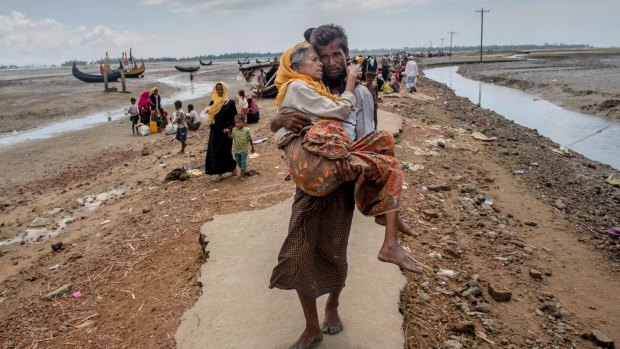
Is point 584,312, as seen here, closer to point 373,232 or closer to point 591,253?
point 591,253

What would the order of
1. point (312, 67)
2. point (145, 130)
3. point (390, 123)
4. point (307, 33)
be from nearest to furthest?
point (312, 67)
point (307, 33)
point (390, 123)
point (145, 130)

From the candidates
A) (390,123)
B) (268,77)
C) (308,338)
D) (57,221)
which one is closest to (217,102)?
(57,221)

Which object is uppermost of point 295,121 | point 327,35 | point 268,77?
point 268,77

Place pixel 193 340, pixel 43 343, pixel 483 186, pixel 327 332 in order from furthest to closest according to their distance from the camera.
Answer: pixel 483 186, pixel 43 343, pixel 193 340, pixel 327 332

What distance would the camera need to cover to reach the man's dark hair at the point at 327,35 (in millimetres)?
1945

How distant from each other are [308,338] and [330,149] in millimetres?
1065

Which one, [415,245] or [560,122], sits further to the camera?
[560,122]

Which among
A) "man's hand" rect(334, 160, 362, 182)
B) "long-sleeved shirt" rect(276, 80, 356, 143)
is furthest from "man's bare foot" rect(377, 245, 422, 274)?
"long-sleeved shirt" rect(276, 80, 356, 143)

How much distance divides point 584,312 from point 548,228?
6.36 ft

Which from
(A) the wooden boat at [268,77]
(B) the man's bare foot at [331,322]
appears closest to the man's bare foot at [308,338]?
(B) the man's bare foot at [331,322]

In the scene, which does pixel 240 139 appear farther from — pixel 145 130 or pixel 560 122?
pixel 560 122

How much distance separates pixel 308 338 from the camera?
222 centimetres

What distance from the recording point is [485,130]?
37.5 ft

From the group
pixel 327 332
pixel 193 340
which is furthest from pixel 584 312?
pixel 193 340
